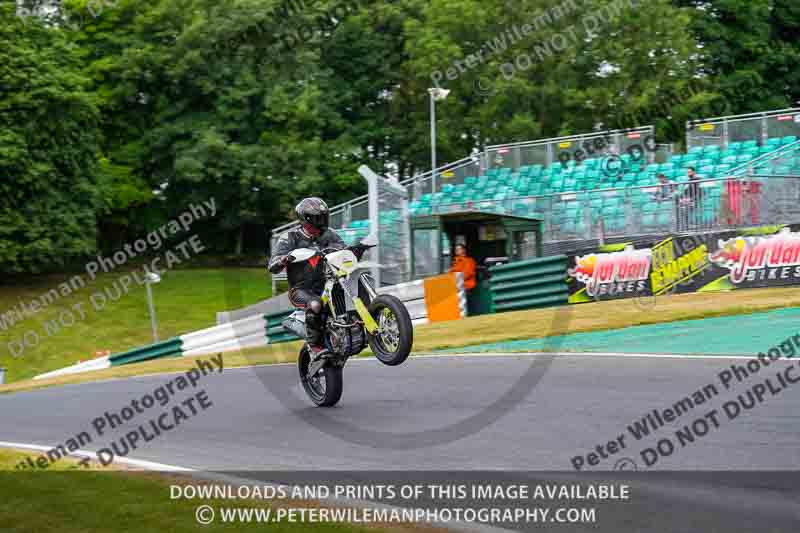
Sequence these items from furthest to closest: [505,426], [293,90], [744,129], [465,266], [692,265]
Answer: [293,90], [744,129], [465,266], [692,265], [505,426]

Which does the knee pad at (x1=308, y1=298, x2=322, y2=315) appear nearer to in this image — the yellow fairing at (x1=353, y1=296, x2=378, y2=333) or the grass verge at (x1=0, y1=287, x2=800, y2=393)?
the yellow fairing at (x1=353, y1=296, x2=378, y2=333)

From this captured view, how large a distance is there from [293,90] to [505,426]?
1432 inches

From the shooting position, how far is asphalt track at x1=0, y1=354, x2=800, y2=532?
5.87m

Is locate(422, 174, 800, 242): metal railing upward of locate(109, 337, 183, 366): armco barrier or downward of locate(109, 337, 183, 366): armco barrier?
upward

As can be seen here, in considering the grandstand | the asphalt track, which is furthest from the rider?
the grandstand

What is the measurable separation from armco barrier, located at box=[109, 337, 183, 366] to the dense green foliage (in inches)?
568

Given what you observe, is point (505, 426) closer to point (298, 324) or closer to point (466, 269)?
point (298, 324)

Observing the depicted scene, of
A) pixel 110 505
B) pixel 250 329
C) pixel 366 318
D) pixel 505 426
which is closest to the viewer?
pixel 110 505

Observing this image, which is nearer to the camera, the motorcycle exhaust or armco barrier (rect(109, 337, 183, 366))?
the motorcycle exhaust

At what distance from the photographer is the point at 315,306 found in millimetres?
9242

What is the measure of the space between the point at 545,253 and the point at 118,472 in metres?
14.9

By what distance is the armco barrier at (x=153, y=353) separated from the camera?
22.4 metres

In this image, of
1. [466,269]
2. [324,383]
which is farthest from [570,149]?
[324,383]

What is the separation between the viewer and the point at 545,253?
818 inches
